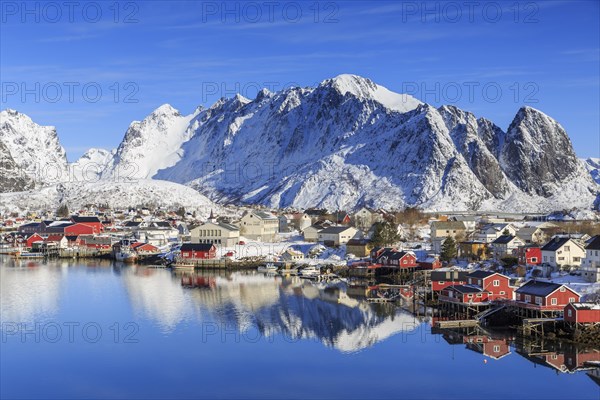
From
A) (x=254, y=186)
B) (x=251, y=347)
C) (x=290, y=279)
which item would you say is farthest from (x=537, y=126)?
(x=251, y=347)

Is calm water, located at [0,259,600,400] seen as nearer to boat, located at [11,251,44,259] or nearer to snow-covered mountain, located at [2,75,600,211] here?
boat, located at [11,251,44,259]

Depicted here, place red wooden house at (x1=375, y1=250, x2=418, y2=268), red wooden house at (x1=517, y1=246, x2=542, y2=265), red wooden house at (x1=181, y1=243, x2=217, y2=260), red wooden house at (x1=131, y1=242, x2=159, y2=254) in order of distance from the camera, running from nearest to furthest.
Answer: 1. red wooden house at (x1=517, y1=246, x2=542, y2=265)
2. red wooden house at (x1=375, y1=250, x2=418, y2=268)
3. red wooden house at (x1=181, y1=243, x2=217, y2=260)
4. red wooden house at (x1=131, y1=242, x2=159, y2=254)

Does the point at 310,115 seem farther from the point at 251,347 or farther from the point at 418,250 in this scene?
the point at 251,347

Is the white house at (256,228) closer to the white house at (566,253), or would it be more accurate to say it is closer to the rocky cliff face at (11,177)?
the white house at (566,253)

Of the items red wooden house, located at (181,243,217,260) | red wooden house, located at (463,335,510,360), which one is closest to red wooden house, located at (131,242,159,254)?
red wooden house, located at (181,243,217,260)

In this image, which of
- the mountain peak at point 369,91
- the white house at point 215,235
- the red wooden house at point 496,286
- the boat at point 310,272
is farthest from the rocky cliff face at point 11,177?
the red wooden house at point 496,286
